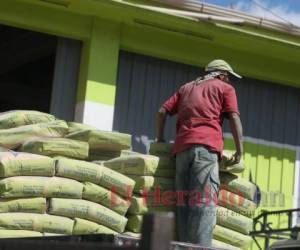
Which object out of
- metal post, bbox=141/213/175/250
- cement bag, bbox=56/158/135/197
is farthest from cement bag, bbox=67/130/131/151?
metal post, bbox=141/213/175/250

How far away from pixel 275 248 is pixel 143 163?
1330 mm

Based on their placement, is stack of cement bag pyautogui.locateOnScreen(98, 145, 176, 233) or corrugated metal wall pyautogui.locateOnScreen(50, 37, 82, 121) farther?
corrugated metal wall pyautogui.locateOnScreen(50, 37, 82, 121)

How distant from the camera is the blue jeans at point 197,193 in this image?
5895 millimetres

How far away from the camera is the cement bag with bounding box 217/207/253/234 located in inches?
248

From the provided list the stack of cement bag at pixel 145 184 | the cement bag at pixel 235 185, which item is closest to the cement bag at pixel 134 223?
the stack of cement bag at pixel 145 184

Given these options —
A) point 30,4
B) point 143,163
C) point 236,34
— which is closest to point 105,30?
point 30,4

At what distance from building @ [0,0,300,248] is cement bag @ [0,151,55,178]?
266 cm

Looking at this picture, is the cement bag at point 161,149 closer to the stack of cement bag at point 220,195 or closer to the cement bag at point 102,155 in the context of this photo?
the stack of cement bag at point 220,195

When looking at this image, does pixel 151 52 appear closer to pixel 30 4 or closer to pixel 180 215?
pixel 30 4

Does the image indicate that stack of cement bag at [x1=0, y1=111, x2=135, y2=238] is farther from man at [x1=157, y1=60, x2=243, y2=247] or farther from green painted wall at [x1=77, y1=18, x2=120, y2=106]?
green painted wall at [x1=77, y1=18, x2=120, y2=106]

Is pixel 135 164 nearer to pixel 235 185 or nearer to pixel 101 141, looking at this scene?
pixel 101 141

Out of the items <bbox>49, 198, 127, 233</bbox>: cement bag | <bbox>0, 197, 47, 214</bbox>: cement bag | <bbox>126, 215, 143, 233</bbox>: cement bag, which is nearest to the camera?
<bbox>0, 197, 47, 214</bbox>: cement bag

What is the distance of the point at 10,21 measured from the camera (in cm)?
814

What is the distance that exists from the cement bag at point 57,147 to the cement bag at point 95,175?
0.15 m
